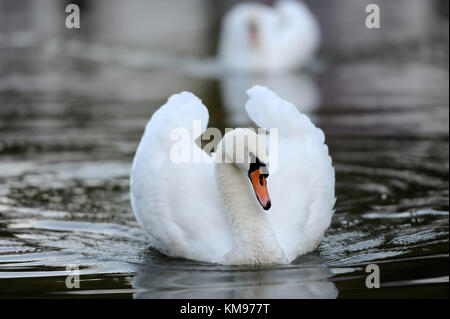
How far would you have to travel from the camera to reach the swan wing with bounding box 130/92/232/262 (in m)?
7.15

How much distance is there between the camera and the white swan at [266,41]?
690 inches

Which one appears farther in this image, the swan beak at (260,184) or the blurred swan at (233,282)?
the swan beak at (260,184)

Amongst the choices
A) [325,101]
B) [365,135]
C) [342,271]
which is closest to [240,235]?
[342,271]

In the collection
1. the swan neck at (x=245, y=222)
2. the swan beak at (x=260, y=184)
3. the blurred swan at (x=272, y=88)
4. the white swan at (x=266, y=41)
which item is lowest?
the swan neck at (x=245, y=222)

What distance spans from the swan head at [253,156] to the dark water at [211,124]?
2.00 ft

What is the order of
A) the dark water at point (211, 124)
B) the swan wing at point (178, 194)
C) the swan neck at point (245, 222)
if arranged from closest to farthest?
the dark water at point (211, 124) < the swan neck at point (245, 222) < the swan wing at point (178, 194)

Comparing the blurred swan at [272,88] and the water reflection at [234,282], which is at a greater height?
the blurred swan at [272,88]

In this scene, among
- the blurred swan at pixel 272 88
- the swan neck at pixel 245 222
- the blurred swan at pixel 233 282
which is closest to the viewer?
the blurred swan at pixel 233 282

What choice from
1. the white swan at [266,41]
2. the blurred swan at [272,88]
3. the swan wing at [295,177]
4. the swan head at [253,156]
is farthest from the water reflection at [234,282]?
the white swan at [266,41]

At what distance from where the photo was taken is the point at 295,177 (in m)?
7.39

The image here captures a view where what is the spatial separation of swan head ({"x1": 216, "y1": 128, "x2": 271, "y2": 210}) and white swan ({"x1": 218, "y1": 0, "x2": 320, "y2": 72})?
10736mm

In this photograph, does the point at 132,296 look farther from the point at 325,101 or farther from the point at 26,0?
the point at 26,0

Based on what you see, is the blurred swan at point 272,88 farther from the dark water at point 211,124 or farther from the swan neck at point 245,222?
the swan neck at point 245,222

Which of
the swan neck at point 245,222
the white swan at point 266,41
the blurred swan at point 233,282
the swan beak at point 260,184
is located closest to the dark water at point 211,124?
the blurred swan at point 233,282
